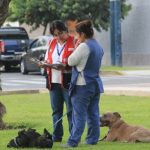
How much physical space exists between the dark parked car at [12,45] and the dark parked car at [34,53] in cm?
143

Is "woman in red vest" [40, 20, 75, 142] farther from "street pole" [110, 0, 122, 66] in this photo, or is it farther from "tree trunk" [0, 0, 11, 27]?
"street pole" [110, 0, 122, 66]

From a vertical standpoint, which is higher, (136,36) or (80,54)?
(80,54)

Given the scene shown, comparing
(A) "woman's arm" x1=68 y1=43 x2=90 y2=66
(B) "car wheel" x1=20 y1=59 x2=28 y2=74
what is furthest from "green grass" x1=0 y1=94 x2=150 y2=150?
(B) "car wheel" x1=20 y1=59 x2=28 y2=74

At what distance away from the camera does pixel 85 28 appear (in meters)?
9.74

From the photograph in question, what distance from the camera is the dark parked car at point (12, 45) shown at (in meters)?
34.9

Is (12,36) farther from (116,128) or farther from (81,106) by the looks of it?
(81,106)

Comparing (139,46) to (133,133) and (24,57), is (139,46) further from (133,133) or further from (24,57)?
(133,133)

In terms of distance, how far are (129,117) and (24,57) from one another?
19.3 m

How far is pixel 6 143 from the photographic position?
1069 cm

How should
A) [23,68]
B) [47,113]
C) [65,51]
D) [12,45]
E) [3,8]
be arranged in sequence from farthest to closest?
1. [12,45]
2. [23,68]
3. [47,113]
4. [3,8]
5. [65,51]

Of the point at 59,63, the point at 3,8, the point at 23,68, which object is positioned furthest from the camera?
the point at 23,68

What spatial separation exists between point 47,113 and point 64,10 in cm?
2231

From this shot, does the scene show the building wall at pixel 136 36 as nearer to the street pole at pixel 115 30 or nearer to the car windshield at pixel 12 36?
the street pole at pixel 115 30

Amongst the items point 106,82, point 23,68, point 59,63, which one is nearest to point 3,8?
point 59,63
